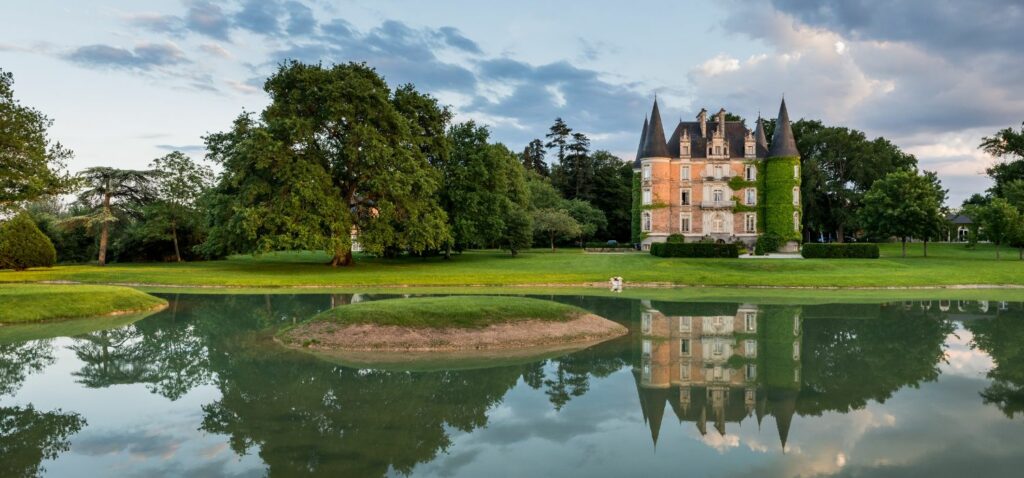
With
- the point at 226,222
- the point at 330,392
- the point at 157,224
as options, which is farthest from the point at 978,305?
the point at 157,224

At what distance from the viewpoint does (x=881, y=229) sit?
57.7 meters

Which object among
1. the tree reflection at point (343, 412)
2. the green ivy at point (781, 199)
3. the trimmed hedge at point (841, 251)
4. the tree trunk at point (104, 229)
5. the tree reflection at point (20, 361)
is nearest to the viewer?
the tree reflection at point (343, 412)

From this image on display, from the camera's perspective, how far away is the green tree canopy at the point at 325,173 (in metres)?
40.7

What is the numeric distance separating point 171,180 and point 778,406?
5433 cm

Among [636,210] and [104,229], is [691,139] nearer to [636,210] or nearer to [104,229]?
[636,210]

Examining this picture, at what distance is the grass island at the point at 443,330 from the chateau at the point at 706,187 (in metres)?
45.7

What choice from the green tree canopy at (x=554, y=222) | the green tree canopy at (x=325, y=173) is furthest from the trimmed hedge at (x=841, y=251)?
the green tree canopy at (x=325, y=173)

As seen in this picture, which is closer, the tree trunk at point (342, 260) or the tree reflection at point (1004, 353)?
the tree reflection at point (1004, 353)

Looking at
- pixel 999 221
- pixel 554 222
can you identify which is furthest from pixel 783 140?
pixel 554 222

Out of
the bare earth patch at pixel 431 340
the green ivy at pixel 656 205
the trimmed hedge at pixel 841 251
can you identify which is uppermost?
the green ivy at pixel 656 205

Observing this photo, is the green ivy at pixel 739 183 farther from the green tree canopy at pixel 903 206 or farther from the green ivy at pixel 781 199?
the green tree canopy at pixel 903 206

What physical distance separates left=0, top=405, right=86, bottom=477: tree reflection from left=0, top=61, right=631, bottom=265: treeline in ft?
89.4

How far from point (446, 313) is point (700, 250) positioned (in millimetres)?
36362

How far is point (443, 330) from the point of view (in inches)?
693
